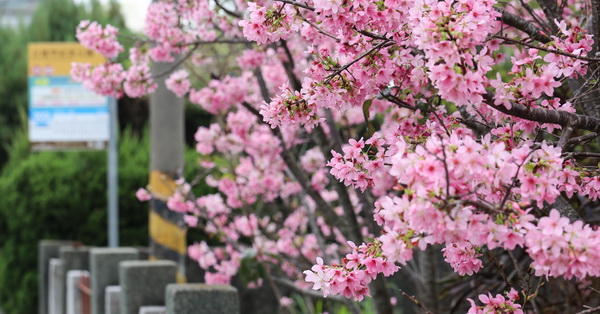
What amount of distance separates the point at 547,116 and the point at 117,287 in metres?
3.71

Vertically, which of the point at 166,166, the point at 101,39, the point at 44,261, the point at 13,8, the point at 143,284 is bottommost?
the point at 143,284

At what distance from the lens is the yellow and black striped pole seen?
6.04 metres

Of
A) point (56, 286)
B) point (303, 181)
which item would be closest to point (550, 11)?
point (303, 181)

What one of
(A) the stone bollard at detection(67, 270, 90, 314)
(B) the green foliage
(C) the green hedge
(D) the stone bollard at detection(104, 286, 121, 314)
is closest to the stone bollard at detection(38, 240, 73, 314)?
(C) the green hedge

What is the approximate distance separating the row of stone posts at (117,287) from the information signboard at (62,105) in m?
1.16

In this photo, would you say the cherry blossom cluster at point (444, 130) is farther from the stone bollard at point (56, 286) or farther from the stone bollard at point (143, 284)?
the stone bollard at point (56, 286)

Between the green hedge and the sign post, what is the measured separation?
0.46m

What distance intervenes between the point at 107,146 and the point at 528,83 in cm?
713

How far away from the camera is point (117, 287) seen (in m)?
5.17

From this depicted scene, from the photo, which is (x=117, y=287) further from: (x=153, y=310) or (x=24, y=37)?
(x=24, y=37)

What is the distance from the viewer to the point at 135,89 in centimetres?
434

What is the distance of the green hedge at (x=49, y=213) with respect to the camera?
904 centimetres

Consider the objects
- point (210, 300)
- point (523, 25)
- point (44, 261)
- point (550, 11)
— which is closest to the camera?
point (523, 25)

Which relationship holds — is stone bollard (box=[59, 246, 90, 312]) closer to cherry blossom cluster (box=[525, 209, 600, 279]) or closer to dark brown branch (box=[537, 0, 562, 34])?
dark brown branch (box=[537, 0, 562, 34])
